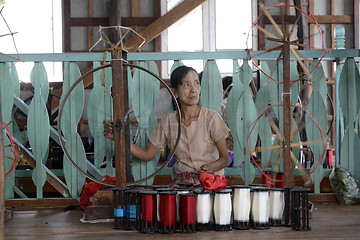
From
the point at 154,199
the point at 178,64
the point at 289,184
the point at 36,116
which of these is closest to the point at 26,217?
the point at 36,116

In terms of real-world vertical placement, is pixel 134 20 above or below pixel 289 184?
above

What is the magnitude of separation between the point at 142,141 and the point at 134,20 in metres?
6.33

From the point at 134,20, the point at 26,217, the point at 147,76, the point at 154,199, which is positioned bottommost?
the point at 26,217

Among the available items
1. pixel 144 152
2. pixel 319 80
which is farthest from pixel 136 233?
pixel 319 80

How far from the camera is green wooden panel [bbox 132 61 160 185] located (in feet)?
10.6

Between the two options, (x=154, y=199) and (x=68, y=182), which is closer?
(x=154, y=199)

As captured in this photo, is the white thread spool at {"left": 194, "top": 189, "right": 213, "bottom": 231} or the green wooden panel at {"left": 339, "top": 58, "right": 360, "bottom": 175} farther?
the green wooden panel at {"left": 339, "top": 58, "right": 360, "bottom": 175}

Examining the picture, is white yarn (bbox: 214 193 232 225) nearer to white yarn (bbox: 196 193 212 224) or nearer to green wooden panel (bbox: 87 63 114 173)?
white yarn (bbox: 196 193 212 224)

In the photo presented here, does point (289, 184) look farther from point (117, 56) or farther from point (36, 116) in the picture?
point (36, 116)

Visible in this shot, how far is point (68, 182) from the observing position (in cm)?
326

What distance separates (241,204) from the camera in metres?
2.38

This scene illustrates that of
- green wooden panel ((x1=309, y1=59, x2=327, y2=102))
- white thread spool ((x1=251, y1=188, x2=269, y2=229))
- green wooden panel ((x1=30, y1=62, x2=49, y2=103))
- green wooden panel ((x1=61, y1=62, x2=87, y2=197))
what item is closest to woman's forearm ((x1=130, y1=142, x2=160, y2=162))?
green wooden panel ((x1=61, y1=62, x2=87, y2=197))

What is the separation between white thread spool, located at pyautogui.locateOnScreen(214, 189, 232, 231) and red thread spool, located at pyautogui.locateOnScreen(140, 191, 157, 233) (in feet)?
1.01

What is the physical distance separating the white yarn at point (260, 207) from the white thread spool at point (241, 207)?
0.03m
